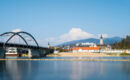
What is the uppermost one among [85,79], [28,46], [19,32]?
[19,32]

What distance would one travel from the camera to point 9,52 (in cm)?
16862

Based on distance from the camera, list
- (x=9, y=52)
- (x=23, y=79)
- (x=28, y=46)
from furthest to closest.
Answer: (x=9, y=52), (x=28, y=46), (x=23, y=79)

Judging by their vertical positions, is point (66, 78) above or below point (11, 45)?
below

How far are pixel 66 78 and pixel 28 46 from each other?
283ft

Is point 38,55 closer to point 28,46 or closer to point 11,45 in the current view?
point 28,46

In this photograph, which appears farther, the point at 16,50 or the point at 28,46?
the point at 16,50

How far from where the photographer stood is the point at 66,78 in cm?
4084

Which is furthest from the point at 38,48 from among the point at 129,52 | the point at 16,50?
the point at 129,52

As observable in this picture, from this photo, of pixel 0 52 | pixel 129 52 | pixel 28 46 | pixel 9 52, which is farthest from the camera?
pixel 9 52

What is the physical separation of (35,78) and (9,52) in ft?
436

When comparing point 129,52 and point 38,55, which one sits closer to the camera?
point 38,55

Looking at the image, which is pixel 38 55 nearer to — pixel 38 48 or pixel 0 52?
pixel 38 48

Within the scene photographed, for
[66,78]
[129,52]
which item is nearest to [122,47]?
[129,52]

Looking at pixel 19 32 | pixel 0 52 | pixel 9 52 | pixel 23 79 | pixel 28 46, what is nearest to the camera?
pixel 23 79
